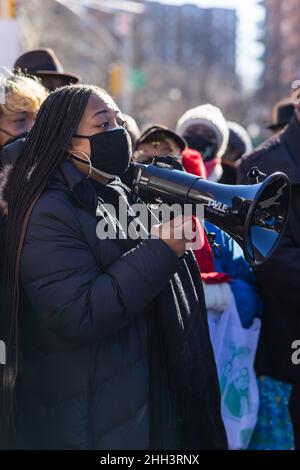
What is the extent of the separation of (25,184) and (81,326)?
1.71 feet

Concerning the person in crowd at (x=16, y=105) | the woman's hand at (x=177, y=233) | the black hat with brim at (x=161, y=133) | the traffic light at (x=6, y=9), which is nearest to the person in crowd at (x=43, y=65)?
the traffic light at (x=6, y=9)

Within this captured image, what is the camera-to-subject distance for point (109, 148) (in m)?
2.48

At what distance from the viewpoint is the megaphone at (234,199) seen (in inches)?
93.3

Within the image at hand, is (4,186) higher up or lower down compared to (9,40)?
lower down

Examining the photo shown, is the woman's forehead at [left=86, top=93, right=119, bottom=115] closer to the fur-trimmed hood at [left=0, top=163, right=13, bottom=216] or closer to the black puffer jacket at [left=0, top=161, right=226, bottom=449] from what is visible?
the black puffer jacket at [left=0, top=161, right=226, bottom=449]

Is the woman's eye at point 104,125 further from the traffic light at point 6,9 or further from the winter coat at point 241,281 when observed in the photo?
the traffic light at point 6,9

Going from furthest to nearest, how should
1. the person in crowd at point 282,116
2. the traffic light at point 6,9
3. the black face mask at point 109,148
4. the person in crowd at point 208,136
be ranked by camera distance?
the person in crowd at point 282,116 → the traffic light at point 6,9 → the person in crowd at point 208,136 → the black face mask at point 109,148

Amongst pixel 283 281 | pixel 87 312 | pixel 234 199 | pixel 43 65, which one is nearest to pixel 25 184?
pixel 87 312

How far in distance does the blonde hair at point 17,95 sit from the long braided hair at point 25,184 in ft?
2.73

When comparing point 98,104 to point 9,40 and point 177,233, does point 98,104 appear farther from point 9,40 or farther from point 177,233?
point 9,40

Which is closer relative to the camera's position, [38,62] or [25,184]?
[25,184]

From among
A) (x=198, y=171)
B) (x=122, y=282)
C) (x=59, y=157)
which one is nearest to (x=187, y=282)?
(x=122, y=282)

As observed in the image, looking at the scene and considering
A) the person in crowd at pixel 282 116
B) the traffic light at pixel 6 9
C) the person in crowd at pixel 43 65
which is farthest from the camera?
the person in crowd at pixel 282 116
